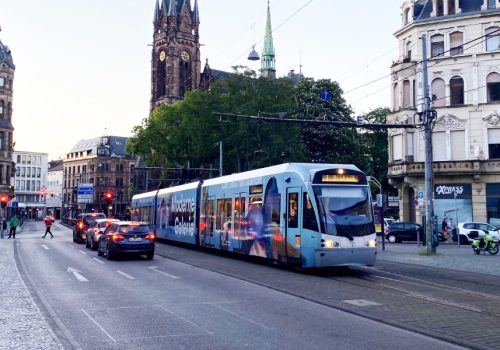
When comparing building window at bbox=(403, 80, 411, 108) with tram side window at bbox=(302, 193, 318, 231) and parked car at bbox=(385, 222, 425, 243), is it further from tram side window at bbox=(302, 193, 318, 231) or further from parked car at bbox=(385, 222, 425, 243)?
tram side window at bbox=(302, 193, 318, 231)

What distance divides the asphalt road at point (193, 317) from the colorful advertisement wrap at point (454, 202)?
29.4m

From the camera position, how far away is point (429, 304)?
37.2 feet

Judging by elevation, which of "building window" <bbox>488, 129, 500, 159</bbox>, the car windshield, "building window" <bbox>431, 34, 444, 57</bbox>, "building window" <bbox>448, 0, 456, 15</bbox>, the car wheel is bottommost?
the car wheel

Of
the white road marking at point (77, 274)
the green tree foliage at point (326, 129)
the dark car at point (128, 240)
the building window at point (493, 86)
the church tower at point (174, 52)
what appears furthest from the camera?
the church tower at point (174, 52)

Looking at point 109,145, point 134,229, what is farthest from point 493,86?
point 109,145

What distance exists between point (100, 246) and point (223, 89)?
92.5ft

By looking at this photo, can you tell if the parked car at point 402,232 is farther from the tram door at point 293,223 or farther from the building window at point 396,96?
the tram door at point 293,223

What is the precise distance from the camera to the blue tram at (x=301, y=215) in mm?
16078

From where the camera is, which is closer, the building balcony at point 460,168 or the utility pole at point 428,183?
the utility pole at point 428,183

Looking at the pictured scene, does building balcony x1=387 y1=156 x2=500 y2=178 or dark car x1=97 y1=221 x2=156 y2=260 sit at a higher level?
building balcony x1=387 y1=156 x2=500 y2=178

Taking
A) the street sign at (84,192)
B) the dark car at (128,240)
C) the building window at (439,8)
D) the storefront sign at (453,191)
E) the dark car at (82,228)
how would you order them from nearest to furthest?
1. the dark car at (128,240)
2. the dark car at (82,228)
3. the storefront sign at (453,191)
4. the building window at (439,8)
5. the street sign at (84,192)

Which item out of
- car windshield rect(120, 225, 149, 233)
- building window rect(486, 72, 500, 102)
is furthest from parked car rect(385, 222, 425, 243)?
car windshield rect(120, 225, 149, 233)

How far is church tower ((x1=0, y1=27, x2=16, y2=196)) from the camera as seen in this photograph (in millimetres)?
63031

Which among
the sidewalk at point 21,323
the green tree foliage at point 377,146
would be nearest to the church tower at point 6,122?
the green tree foliage at point 377,146
